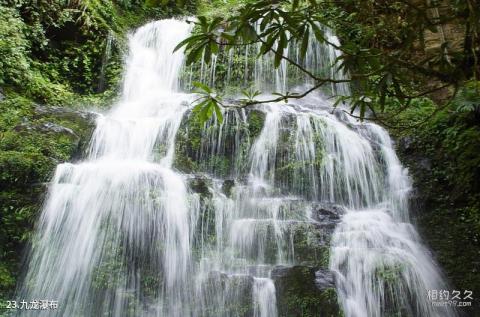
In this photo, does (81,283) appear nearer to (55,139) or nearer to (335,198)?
(55,139)

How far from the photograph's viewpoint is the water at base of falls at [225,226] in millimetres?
4594

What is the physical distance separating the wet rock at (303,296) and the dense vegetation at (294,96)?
195 cm

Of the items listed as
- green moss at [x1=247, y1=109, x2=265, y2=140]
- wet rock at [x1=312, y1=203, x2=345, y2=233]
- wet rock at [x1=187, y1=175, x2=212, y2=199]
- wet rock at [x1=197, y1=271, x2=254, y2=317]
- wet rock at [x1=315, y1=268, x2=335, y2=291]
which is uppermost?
green moss at [x1=247, y1=109, x2=265, y2=140]

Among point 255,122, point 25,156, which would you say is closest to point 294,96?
point 25,156

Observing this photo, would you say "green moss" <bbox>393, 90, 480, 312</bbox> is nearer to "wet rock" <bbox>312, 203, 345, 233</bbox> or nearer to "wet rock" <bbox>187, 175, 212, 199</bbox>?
"wet rock" <bbox>312, 203, 345, 233</bbox>

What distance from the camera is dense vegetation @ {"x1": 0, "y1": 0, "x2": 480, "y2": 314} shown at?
8.84 feet

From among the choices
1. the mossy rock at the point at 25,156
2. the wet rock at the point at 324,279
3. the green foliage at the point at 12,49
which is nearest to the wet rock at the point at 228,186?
the wet rock at the point at 324,279

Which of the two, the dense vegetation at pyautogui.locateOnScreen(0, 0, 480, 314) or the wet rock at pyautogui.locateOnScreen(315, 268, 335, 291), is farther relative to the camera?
the wet rock at pyautogui.locateOnScreen(315, 268, 335, 291)

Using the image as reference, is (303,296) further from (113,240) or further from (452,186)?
(452,186)

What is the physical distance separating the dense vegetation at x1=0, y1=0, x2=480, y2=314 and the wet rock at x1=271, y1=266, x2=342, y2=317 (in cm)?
195

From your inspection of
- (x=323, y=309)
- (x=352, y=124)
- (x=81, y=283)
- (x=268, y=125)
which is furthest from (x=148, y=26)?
(x=323, y=309)

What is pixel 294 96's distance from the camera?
2.72m

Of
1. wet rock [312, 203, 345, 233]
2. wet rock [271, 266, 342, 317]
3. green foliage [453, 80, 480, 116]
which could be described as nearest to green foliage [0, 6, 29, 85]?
wet rock [312, 203, 345, 233]

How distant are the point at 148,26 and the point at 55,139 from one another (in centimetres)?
657
